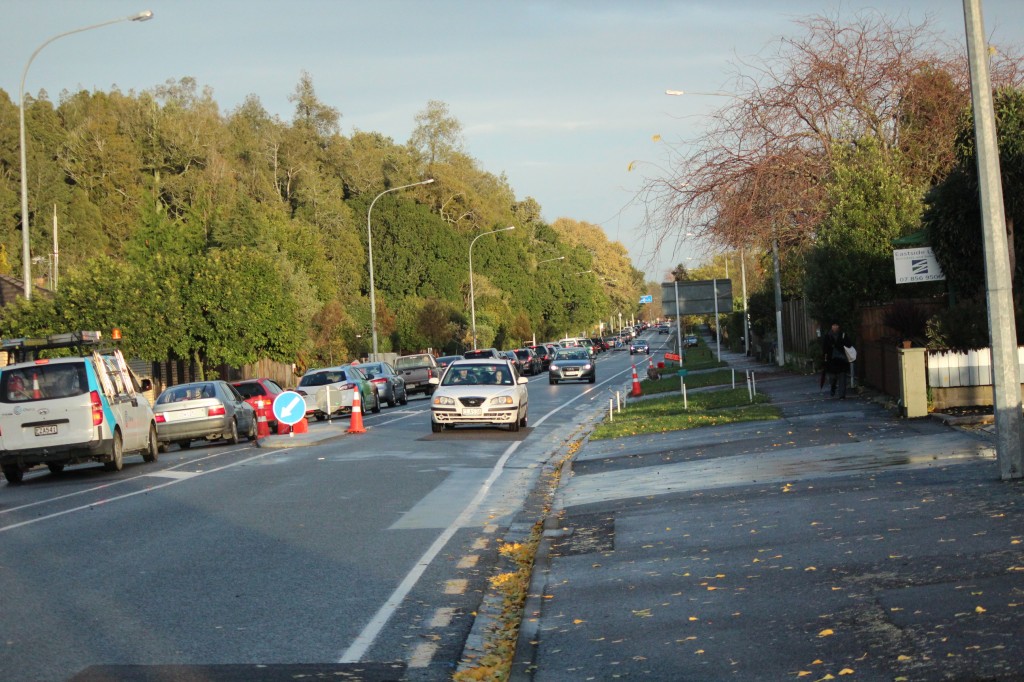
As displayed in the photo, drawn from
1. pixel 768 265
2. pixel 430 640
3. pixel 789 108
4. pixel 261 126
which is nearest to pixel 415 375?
pixel 768 265

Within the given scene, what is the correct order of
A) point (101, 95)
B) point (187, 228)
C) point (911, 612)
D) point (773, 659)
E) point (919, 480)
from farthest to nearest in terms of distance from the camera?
point (101, 95) < point (187, 228) < point (919, 480) < point (911, 612) < point (773, 659)

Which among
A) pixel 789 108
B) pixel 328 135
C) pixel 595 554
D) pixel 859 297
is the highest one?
pixel 328 135

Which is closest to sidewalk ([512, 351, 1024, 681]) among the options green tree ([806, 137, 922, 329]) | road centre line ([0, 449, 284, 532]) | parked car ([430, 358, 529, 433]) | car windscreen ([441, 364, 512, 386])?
road centre line ([0, 449, 284, 532])

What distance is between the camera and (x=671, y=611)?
305 inches

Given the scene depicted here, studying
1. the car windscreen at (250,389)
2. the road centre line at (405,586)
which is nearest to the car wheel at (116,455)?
the road centre line at (405,586)

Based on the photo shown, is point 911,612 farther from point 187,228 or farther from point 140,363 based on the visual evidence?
point 187,228

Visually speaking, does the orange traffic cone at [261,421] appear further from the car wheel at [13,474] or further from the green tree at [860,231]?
the green tree at [860,231]

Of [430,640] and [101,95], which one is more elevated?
[101,95]

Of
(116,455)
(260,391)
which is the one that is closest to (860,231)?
(260,391)

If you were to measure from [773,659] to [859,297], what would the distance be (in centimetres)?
2293

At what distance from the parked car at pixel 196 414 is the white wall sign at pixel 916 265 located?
532 inches

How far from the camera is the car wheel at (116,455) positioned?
20.0 metres

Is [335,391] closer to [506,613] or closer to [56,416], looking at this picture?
[56,416]

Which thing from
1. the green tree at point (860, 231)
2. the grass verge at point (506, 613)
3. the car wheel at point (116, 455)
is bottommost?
the grass verge at point (506, 613)
